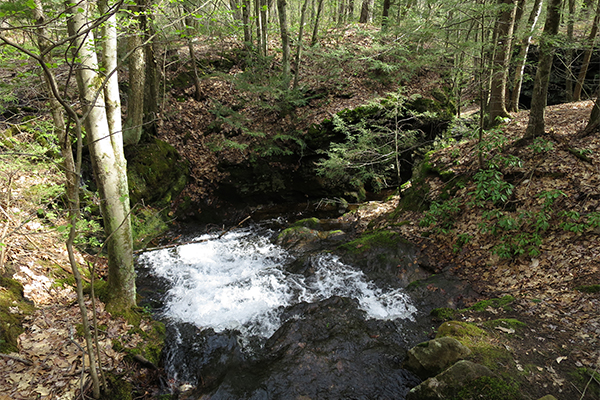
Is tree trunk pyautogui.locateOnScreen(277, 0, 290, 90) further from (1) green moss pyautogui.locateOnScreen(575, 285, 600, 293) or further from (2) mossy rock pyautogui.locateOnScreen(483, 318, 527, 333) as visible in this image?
(1) green moss pyautogui.locateOnScreen(575, 285, 600, 293)

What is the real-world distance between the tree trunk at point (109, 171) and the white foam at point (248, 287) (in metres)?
1.47

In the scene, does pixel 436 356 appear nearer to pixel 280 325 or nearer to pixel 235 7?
pixel 280 325

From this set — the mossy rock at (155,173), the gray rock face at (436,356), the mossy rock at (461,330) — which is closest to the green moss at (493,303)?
the mossy rock at (461,330)

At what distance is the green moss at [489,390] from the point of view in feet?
9.72

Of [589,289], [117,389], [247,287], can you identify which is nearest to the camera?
[117,389]

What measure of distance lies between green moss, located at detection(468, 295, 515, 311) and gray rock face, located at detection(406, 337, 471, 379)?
1.35m

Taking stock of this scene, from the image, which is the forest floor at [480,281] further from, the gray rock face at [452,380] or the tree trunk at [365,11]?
the tree trunk at [365,11]

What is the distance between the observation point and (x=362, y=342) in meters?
Result: 4.73

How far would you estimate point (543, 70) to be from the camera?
231 inches

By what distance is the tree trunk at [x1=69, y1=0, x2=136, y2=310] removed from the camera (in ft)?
11.7

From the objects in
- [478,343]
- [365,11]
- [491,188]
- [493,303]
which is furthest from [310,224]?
[365,11]

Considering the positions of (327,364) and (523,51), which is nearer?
(327,364)

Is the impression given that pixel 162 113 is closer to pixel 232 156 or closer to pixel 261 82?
pixel 232 156

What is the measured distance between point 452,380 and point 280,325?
301 cm
